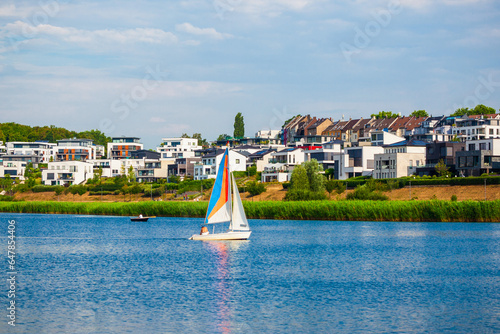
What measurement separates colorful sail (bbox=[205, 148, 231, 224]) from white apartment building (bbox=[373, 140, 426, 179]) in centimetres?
8274

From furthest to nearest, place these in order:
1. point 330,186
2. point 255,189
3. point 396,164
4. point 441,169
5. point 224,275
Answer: point 255,189 → point 396,164 → point 441,169 → point 330,186 → point 224,275

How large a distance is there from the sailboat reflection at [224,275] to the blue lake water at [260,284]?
0.27 ft

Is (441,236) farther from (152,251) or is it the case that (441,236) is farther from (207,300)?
(207,300)

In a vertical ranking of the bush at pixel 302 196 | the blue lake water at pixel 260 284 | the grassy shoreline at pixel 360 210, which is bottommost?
the blue lake water at pixel 260 284

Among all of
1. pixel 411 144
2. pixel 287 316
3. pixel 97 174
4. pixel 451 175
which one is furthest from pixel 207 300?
pixel 97 174

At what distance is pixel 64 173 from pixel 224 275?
157613 mm

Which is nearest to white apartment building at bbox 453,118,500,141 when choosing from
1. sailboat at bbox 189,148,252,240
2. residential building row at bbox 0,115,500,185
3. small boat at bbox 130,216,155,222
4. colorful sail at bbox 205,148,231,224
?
residential building row at bbox 0,115,500,185

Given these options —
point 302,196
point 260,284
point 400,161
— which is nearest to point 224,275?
Result: point 260,284

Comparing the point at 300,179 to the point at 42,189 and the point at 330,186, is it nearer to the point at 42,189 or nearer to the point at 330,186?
the point at 330,186

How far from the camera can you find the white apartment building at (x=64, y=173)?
189125 millimetres

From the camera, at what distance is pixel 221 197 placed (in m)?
58.8

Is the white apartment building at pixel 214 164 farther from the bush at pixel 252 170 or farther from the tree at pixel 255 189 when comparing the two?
the tree at pixel 255 189

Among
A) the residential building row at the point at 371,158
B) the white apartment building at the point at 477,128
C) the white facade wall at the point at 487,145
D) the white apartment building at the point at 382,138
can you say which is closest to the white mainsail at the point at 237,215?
the residential building row at the point at 371,158

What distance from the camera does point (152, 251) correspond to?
56.9 m
